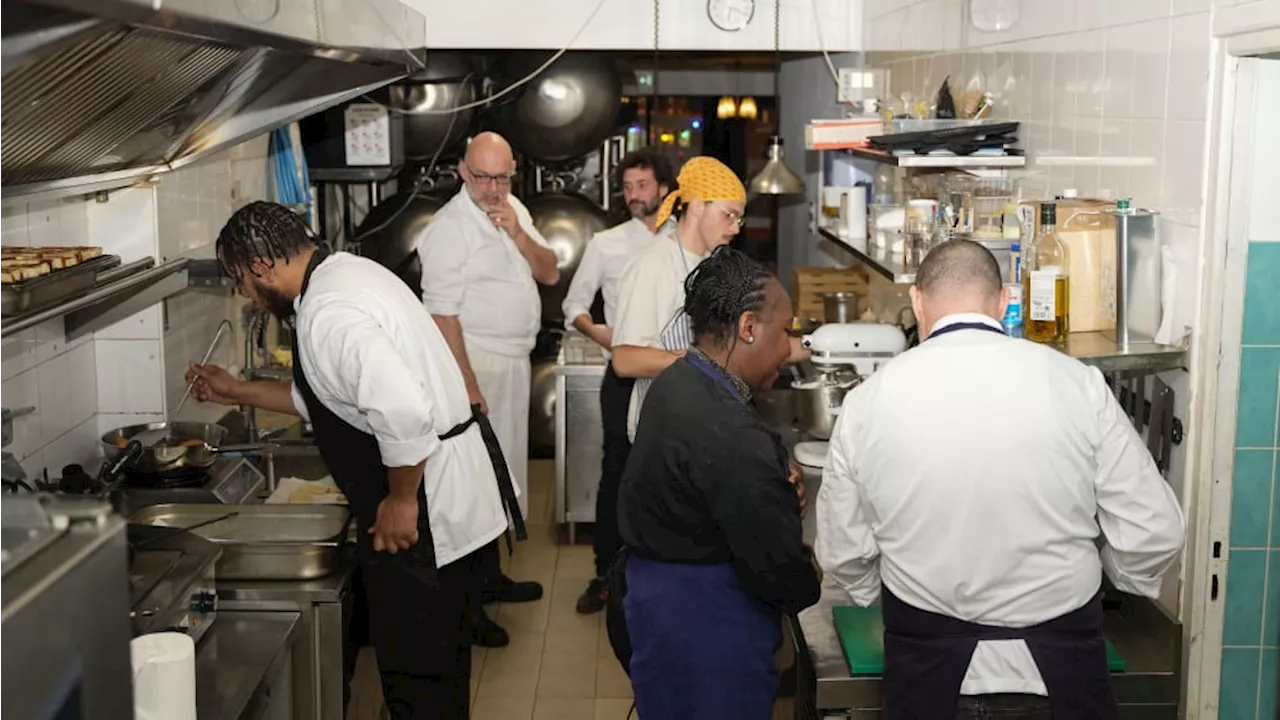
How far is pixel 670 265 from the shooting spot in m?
3.96

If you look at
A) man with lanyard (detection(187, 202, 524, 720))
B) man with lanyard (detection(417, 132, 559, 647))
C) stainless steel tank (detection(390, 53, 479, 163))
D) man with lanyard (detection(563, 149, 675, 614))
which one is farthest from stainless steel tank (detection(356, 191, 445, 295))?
man with lanyard (detection(187, 202, 524, 720))

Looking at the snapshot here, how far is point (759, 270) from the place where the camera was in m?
2.60

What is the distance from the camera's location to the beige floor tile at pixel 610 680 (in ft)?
14.0

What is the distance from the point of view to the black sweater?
2.41 metres

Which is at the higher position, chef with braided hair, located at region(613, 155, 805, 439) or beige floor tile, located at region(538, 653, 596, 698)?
chef with braided hair, located at region(613, 155, 805, 439)

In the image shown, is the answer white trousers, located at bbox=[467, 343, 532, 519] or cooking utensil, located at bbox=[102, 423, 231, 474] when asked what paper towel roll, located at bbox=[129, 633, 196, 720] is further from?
white trousers, located at bbox=[467, 343, 532, 519]

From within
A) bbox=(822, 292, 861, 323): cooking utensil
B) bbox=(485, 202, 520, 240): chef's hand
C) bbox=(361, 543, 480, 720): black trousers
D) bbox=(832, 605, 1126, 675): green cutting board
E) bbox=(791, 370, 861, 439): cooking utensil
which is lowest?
bbox=(361, 543, 480, 720): black trousers

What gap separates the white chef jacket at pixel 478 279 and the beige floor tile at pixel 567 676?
116cm

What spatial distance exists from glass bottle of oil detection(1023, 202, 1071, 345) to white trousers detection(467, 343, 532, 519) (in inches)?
95.2

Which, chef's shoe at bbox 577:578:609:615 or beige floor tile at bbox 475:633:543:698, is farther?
chef's shoe at bbox 577:578:609:615

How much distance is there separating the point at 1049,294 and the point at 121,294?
2.07m

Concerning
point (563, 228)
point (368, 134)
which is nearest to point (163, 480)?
point (368, 134)

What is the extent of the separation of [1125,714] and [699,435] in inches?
40.2

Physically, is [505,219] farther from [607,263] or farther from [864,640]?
[864,640]
